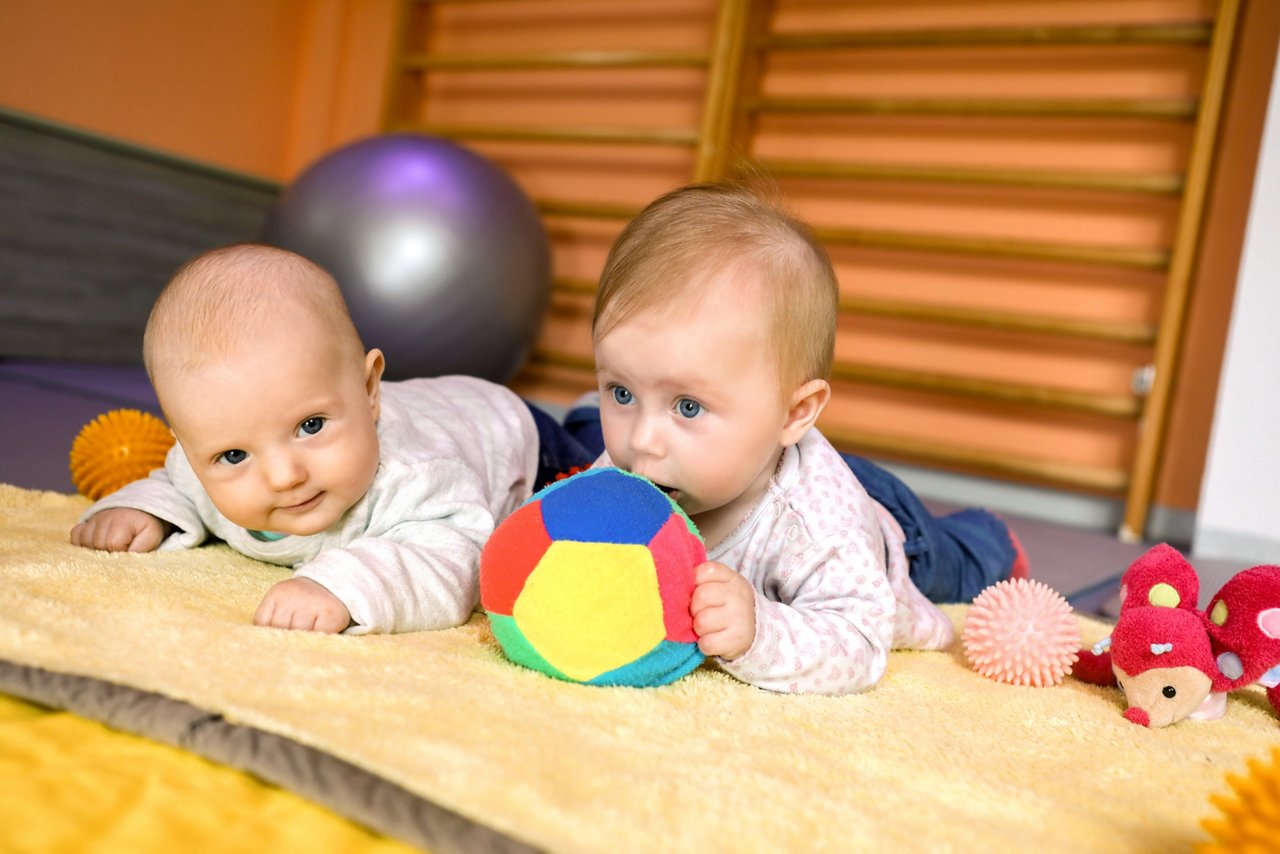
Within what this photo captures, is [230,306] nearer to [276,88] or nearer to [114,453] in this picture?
[114,453]

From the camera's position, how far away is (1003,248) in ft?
7.82

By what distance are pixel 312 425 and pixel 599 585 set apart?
0.31m

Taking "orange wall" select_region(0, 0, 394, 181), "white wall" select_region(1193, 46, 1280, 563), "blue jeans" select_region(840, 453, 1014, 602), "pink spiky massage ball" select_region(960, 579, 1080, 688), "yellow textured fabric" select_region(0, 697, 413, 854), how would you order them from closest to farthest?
"yellow textured fabric" select_region(0, 697, 413, 854)
"pink spiky massage ball" select_region(960, 579, 1080, 688)
"blue jeans" select_region(840, 453, 1014, 602)
"white wall" select_region(1193, 46, 1280, 563)
"orange wall" select_region(0, 0, 394, 181)

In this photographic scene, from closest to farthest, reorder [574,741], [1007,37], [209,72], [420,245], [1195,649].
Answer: [574,741] < [1195,649] < [420,245] < [1007,37] < [209,72]

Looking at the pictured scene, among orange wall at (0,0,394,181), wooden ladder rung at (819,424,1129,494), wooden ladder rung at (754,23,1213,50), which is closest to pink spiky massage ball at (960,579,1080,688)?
wooden ladder rung at (819,424,1129,494)

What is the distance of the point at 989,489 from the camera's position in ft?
8.09

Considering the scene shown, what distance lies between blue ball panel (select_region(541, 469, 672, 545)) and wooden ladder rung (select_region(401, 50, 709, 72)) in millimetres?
2247

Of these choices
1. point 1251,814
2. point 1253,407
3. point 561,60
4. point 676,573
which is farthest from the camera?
point 561,60

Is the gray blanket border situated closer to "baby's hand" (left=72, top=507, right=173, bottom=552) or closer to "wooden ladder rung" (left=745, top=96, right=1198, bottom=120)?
"baby's hand" (left=72, top=507, right=173, bottom=552)

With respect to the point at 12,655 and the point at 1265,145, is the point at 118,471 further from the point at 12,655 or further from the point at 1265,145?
the point at 1265,145

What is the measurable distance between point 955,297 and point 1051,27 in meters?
0.65

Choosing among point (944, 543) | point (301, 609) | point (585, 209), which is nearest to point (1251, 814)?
point (301, 609)

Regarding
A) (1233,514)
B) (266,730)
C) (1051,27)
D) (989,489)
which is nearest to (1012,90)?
(1051,27)

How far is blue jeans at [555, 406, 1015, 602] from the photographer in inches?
44.7
